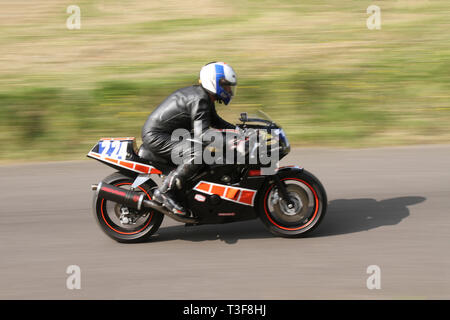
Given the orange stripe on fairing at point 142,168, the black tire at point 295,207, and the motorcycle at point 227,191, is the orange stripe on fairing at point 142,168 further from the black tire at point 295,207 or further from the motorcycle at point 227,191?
the black tire at point 295,207

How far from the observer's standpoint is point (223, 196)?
612cm

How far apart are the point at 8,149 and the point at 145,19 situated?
25.8 ft

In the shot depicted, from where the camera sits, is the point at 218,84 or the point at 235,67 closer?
the point at 218,84

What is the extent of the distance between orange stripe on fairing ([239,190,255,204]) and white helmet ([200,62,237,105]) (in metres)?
0.97

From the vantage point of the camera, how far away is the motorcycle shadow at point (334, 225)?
640cm

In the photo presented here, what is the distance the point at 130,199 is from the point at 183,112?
1.00 meters

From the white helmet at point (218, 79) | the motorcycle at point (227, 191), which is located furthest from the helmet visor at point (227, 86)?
the motorcycle at point (227, 191)

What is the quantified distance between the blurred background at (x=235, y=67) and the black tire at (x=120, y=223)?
12.4 ft

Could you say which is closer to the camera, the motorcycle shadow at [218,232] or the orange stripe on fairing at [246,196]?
the orange stripe on fairing at [246,196]

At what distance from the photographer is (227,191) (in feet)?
20.1

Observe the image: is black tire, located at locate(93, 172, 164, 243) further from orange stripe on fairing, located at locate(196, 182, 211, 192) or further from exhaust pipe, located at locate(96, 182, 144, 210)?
orange stripe on fairing, located at locate(196, 182, 211, 192)

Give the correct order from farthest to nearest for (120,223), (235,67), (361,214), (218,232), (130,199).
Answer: (235,67) → (361,214) → (218,232) → (120,223) → (130,199)

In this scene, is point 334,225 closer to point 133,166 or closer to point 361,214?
point 361,214

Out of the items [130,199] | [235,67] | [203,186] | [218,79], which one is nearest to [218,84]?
[218,79]
